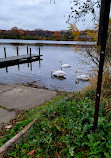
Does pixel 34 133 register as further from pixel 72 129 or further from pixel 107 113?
pixel 107 113

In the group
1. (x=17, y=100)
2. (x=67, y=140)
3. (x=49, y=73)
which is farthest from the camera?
(x=49, y=73)

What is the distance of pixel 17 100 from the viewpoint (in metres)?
5.59

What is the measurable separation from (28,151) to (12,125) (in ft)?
4.50

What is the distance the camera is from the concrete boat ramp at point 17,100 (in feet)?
14.4

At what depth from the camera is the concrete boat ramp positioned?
4386mm

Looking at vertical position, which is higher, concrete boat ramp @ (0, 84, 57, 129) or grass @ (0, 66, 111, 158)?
grass @ (0, 66, 111, 158)

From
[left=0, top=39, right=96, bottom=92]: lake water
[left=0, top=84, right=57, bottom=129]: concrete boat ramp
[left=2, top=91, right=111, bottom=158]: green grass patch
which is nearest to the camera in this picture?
[left=2, top=91, right=111, bottom=158]: green grass patch

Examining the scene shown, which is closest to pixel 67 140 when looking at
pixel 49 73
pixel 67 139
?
pixel 67 139

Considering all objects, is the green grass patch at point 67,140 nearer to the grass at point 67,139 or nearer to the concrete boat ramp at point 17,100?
the grass at point 67,139

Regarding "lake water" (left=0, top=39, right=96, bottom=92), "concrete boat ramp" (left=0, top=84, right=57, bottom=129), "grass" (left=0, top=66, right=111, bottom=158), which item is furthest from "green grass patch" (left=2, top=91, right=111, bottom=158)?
"lake water" (left=0, top=39, right=96, bottom=92)

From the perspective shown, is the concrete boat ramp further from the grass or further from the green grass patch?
the green grass patch

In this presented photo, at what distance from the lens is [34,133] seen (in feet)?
9.70

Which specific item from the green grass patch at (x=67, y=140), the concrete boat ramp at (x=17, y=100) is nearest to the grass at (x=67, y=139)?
the green grass patch at (x=67, y=140)

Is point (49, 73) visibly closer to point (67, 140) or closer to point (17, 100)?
point (17, 100)
